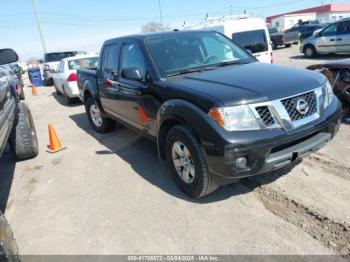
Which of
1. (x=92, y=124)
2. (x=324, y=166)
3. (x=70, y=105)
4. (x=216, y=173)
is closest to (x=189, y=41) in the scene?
(x=216, y=173)

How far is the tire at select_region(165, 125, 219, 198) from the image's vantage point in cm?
317

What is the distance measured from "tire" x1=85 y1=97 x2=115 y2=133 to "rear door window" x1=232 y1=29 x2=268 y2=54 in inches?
221

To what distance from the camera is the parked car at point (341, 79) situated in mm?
5367

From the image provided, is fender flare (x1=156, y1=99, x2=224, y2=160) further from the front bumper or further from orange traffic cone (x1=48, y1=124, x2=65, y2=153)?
orange traffic cone (x1=48, y1=124, x2=65, y2=153)

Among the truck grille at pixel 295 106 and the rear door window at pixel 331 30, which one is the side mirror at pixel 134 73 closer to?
the truck grille at pixel 295 106

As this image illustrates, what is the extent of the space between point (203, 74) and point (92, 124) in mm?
3928

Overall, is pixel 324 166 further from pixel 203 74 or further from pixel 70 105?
pixel 70 105

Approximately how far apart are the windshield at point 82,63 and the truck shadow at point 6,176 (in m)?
4.89

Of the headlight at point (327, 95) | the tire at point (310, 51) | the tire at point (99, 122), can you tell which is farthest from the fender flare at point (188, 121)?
the tire at point (310, 51)

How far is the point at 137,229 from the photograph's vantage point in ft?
10.5

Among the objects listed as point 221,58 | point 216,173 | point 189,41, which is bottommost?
point 216,173

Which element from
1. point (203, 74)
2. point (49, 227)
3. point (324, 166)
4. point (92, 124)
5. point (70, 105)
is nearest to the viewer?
point (49, 227)

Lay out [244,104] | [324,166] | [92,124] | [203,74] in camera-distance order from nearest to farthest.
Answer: [244,104], [203,74], [324,166], [92,124]

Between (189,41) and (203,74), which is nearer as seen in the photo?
(203,74)
